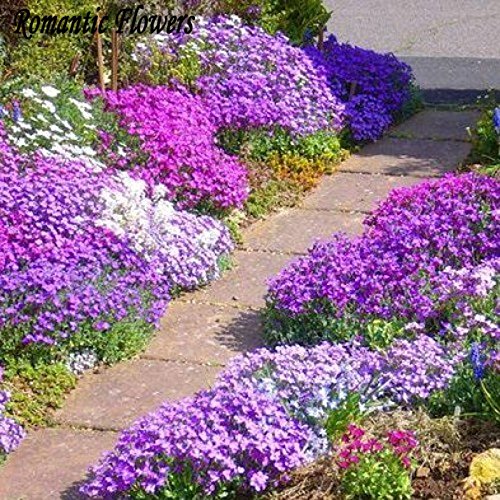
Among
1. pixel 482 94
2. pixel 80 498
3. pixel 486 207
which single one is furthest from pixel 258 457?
pixel 482 94

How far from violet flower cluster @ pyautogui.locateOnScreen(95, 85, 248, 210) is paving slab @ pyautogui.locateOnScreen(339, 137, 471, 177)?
1328 millimetres

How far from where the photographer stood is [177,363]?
22.1 feet

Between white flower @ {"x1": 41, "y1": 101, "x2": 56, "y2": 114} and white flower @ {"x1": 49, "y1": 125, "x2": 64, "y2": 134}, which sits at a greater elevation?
white flower @ {"x1": 41, "y1": 101, "x2": 56, "y2": 114}

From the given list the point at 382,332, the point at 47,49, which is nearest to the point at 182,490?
the point at 382,332

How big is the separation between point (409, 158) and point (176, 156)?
96.5 inches

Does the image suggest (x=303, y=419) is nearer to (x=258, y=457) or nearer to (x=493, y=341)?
(x=258, y=457)

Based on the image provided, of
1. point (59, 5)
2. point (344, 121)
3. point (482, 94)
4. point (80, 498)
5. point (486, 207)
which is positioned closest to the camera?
point (80, 498)

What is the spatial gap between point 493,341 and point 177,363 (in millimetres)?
1787

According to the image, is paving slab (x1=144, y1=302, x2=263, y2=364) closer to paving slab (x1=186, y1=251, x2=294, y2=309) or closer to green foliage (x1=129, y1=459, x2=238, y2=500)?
paving slab (x1=186, y1=251, x2=294, y2=309)

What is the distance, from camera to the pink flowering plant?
4820 millimetres

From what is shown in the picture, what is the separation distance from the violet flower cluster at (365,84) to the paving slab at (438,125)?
18cm

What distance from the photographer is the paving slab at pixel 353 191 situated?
9.21m

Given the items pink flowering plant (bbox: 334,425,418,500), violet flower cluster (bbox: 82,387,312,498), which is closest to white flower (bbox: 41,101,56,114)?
violet flower cluster (bbox: 82,387,312,498)

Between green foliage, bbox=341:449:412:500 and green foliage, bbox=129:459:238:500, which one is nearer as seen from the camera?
green foliage, bbox=341:449:412:500
